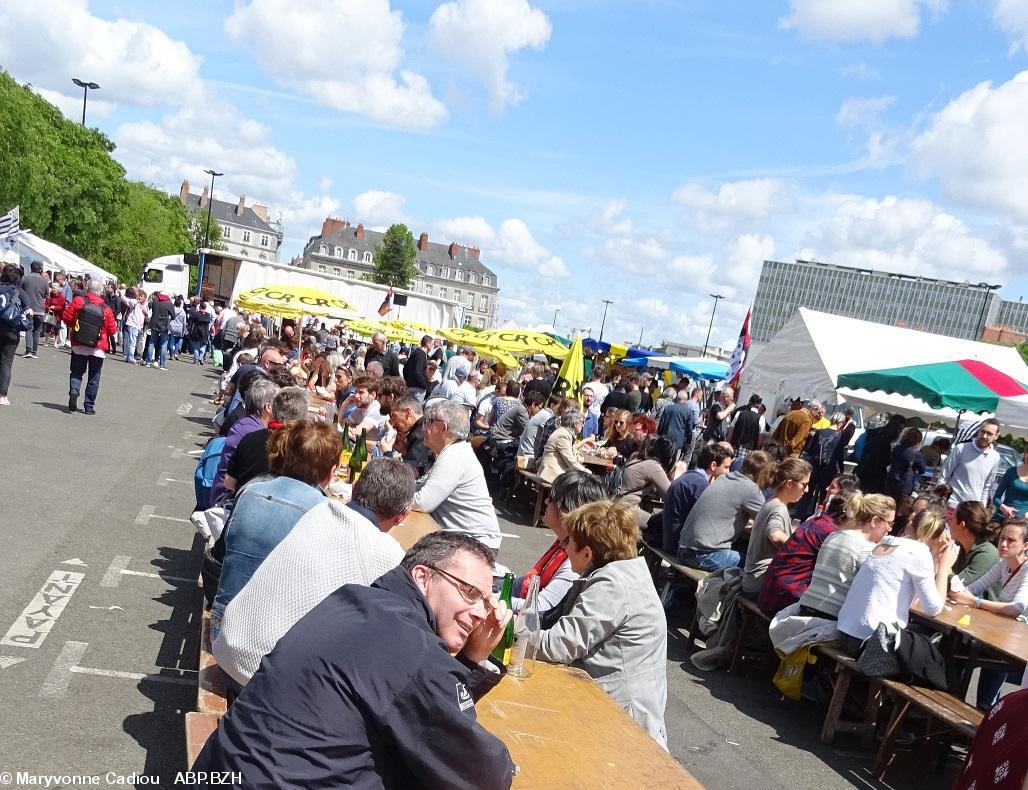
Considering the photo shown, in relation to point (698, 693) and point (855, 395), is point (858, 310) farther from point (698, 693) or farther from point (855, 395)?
point (698, 693)

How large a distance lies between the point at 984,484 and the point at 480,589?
1175 centimetres

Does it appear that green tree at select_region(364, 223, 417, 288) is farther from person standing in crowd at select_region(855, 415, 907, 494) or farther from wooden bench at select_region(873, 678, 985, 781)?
wooden bench at select_region(873, 678, 985, 781)

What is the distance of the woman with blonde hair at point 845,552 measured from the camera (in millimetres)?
6363

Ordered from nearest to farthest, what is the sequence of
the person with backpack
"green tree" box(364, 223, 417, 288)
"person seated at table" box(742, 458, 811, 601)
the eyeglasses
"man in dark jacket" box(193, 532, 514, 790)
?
"man in dark jacket" box(193, 532, 514, 790)
the eyeglasses
"person seated at table" box(742, 458, 811, 601)
the person with backpack
"green tree" box(364, 223, 417, 288)

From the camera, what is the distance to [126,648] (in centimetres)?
549

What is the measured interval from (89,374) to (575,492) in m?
10.3

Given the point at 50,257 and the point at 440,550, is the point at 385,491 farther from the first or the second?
the point at 50,257

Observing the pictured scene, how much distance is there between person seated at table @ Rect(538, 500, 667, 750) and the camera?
4.11 metres

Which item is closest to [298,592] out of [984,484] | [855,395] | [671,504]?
[671,504]

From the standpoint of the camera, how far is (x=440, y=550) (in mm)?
2699

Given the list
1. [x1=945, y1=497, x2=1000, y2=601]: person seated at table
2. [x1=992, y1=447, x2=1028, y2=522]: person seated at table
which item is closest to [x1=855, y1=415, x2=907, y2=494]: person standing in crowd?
[x1=992, y1=447, x2=1028, y2=522]: person seated at table

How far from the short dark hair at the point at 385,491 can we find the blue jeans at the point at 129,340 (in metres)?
22.1

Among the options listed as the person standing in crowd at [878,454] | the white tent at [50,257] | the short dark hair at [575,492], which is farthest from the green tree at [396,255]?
the short dark hair at [575,492]

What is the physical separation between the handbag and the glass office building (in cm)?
12114
